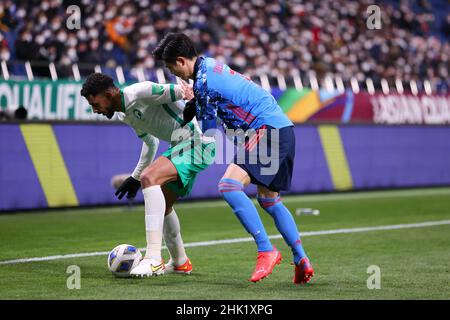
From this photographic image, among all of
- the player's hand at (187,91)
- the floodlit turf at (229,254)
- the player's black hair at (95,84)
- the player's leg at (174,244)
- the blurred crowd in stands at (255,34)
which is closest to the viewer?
the floodlit turf at (229,254)

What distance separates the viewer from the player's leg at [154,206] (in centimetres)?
746

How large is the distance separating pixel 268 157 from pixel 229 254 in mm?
2543

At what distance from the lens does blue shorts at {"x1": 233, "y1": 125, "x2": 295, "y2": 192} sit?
709 centimetres

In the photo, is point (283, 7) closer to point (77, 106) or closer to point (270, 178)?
point (77, 106)

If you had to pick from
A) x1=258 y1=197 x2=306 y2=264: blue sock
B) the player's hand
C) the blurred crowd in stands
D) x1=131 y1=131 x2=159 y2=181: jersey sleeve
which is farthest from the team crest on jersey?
the blurred crowd in stands

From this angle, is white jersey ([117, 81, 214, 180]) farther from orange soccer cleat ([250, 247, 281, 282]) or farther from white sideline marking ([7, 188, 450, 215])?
white sideline marking ([7, 188, 450, 215])

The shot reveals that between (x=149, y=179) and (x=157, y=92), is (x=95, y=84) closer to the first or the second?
(x=157, y=92)

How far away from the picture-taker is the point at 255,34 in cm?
2405

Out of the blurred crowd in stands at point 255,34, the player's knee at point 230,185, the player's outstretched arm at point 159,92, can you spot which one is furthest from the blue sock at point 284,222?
the blurred crowd in stands at point 255,34

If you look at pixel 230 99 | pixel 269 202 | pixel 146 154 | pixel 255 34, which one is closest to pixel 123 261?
pixel 146 154

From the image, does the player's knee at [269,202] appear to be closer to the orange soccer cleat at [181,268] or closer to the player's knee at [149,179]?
the player's knee at [149,179]

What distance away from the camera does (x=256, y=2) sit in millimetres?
25328

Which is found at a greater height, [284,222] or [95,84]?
[95,84]

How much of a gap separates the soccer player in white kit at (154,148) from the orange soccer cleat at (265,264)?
0.92 m
